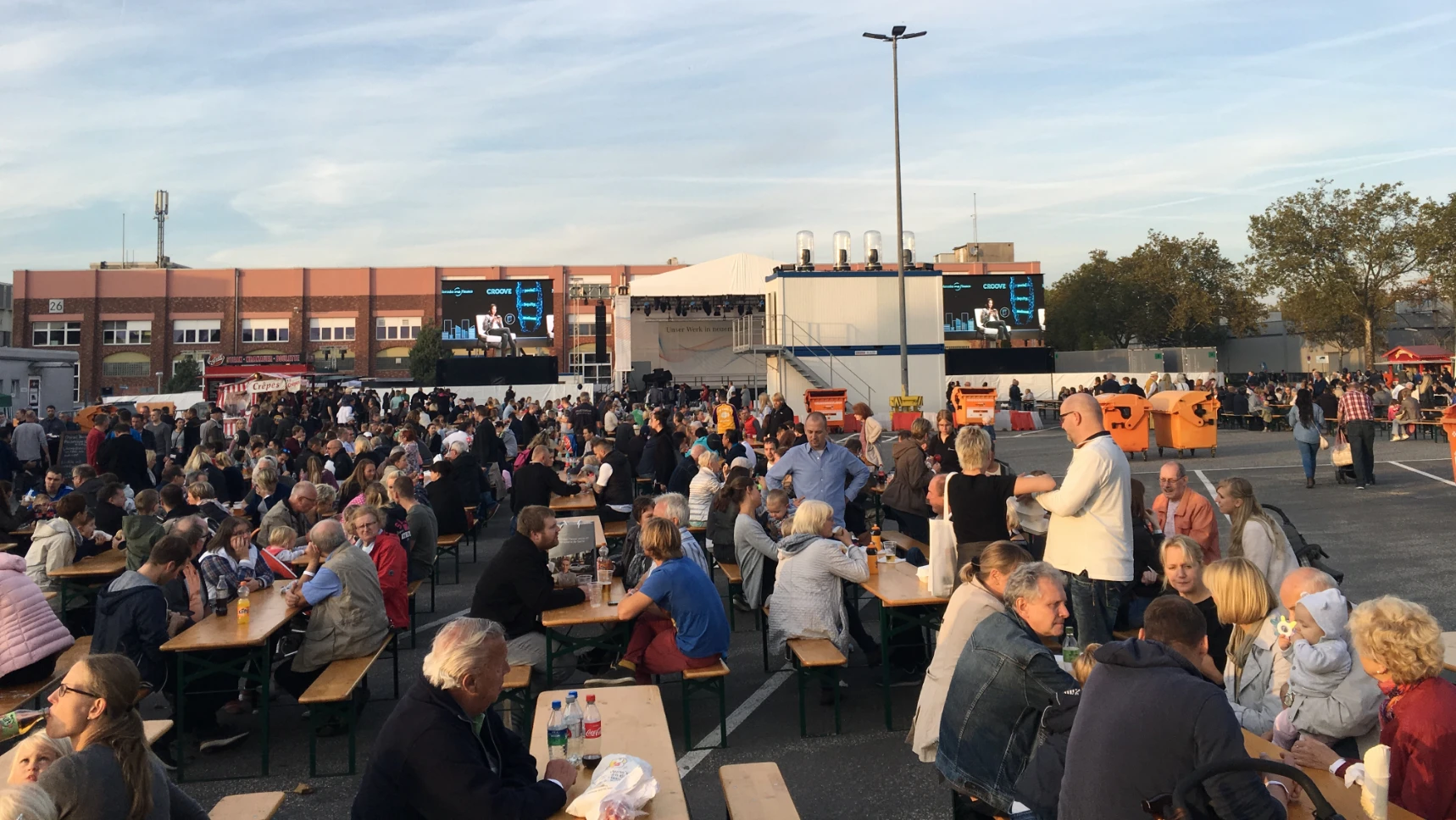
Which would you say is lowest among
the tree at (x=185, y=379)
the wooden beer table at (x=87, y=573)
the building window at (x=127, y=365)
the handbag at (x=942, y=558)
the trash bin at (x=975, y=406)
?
the wooden beer table at (x=87, y=573)

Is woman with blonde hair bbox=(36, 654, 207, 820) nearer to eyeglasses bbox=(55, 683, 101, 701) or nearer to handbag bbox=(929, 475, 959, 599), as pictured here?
eyeglasses bbox=(55, 683, 101, 701)

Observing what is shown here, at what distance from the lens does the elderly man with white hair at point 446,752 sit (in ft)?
10.0

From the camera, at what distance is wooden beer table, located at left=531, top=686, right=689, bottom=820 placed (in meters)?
3.53

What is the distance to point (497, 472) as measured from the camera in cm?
1481

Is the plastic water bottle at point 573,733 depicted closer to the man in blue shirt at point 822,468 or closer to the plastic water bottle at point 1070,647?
the plastic water bottle at point 1070,647

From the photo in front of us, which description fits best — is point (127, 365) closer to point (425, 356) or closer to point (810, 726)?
point (425, 356)

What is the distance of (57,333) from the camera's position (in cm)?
5834

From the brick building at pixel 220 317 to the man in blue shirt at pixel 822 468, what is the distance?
1936 inches

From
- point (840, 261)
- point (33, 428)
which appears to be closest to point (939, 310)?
point (840, 261)

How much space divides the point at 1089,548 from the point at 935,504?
81.3 inches

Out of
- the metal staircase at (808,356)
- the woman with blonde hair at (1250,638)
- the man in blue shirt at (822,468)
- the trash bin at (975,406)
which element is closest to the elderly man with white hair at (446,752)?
the woman with blonde hair at (1250,638)

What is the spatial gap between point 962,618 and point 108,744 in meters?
3.22

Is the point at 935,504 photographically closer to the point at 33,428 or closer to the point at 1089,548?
the point at 1089,548

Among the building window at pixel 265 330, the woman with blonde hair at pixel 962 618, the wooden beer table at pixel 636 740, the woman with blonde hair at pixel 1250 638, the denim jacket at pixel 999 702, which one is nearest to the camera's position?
the wooden beer table at pixel 636 740
